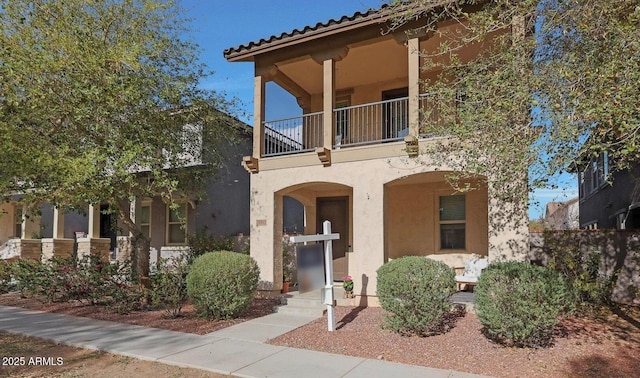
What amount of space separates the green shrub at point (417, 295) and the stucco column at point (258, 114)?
5.57m

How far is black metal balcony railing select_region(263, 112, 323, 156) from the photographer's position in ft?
39.0

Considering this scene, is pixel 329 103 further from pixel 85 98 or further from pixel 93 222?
pixel 93 222

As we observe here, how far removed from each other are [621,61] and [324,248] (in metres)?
5.39

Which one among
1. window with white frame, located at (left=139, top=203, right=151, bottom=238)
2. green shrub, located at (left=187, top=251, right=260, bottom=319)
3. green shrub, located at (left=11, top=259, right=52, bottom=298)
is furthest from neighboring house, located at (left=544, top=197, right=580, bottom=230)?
green shrub, located at (left=11, top=259, right=52, bottom=298)

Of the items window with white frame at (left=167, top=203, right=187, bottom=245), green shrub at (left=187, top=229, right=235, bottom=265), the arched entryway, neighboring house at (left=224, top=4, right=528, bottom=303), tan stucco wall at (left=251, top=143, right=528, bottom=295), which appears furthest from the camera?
window with white frame at (left=167, top=203, right=187, bottom=245)

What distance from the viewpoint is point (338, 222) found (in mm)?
12555

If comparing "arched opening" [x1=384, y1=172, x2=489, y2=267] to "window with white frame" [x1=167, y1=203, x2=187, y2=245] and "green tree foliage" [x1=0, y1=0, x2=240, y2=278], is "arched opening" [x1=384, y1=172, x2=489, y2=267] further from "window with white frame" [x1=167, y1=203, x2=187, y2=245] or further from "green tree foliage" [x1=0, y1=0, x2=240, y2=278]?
"window with white frame" [x1=167, y1=203, x2=187, y2=245]

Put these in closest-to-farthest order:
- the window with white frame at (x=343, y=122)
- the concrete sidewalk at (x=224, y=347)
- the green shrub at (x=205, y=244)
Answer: the concrete sidewalk at (x=224, y=347) < the window with white frame at (x=343, y=122) < the green shrub at (x=205, y=244)

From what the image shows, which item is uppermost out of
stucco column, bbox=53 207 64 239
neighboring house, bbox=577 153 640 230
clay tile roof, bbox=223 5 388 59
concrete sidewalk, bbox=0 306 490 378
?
clay tile roof, bbox=223 5 388 59

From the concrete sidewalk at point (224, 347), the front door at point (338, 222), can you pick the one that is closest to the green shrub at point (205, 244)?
the front door at point (338, 222)

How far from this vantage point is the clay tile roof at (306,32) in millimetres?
9500

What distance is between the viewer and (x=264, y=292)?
425 inches

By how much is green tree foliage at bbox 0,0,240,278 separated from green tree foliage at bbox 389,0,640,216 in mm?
6020

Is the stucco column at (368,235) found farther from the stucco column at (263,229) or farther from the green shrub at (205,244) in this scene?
the green shrub at (205,244)
